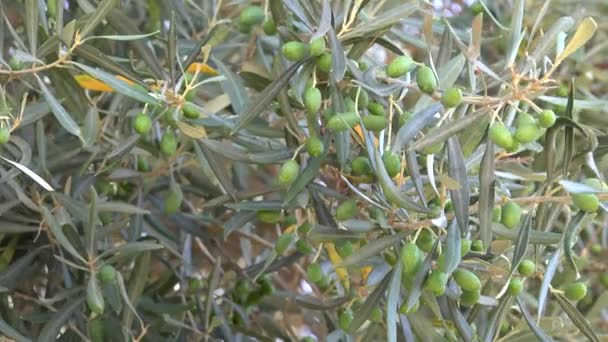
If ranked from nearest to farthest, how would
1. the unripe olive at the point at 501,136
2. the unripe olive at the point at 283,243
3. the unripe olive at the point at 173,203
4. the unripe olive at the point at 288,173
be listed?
the unripe olive at the point at 501,136 < the unripe olive at the point at 288,173 < the unripe olive at the point at 283,243 < the unripe olive at the point at 173,203

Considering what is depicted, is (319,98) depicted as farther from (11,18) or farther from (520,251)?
(11,18)

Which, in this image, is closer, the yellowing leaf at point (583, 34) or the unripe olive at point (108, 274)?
the yellowing leaf at point (583, 34)

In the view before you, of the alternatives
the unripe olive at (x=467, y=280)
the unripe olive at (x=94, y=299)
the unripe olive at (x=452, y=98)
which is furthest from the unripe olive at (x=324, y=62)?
the unripe olive at (x=94, y=299)

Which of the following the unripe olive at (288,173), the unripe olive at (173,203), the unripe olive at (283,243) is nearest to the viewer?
the unripe olive at (288,173)

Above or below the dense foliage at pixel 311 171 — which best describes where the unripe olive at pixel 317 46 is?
above

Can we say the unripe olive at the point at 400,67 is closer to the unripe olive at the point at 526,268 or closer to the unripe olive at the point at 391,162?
the unripe olive at the point at 391,162

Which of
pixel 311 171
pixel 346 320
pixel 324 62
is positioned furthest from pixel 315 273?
pixel 324 62

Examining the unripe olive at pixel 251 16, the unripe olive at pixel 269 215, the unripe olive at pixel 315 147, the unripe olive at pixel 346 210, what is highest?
the unripe olive at pixel 251 16

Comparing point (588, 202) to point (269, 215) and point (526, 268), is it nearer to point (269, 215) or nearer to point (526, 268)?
point (526, 268)
